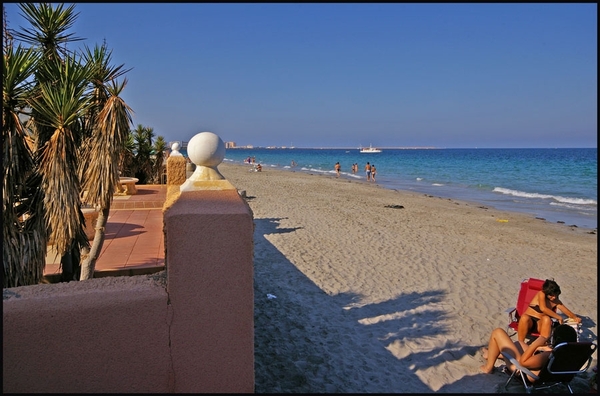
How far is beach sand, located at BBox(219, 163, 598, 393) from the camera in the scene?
4.50 metres

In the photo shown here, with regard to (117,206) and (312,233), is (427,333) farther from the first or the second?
(117,206)

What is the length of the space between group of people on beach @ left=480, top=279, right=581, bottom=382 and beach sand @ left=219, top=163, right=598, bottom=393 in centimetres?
30

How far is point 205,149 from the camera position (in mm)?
2502

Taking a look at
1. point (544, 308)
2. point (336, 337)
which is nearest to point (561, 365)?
point (544, 308)

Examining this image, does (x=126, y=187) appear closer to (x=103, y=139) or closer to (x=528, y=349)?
(x=103, y=139)

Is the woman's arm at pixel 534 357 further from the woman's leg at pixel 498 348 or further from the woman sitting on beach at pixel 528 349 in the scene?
the woman's leg at pixel 498 348

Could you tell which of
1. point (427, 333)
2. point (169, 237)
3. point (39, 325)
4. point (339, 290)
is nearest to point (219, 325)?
point (169, 237)

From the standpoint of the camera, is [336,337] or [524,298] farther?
[524,298]

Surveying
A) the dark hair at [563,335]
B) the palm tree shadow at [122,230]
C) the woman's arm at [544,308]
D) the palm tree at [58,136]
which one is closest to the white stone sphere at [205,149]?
the palm tree at [58,136]

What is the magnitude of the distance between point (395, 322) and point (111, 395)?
14.3 feet

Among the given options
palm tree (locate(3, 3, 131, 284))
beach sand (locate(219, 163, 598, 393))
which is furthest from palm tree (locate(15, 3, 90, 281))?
beach sand (locate(219, 163, 598, 393))

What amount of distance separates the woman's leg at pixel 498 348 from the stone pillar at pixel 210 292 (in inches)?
129

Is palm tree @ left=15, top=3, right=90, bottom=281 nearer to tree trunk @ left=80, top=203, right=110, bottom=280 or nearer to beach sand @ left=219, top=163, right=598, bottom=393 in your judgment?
tree trunk @ left=80, top=203, right=110, bottom=280

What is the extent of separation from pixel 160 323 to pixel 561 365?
3.79 m
